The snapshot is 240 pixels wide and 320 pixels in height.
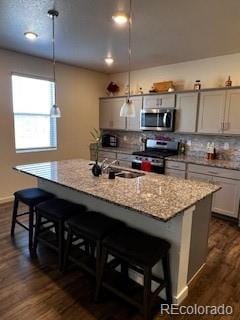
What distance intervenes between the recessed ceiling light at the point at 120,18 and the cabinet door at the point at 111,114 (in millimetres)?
2469

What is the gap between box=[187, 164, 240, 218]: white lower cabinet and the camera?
136 inches

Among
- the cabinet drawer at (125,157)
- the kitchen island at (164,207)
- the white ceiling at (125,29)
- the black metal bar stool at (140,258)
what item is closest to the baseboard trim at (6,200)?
the kitchen island at (164,207)

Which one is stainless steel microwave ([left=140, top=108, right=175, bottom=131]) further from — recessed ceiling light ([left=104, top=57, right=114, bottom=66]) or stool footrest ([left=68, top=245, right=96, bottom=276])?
stool footrest ([left=68, top=245, right=96, bottom=276])

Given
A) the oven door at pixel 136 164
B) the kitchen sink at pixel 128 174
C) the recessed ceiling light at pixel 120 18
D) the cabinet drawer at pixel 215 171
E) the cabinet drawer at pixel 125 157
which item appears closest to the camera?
the recessed ceiling light at pixel 120 18

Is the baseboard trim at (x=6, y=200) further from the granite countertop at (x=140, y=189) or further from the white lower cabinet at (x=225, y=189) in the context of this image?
the white lower cabinet at (x=225, y=189)

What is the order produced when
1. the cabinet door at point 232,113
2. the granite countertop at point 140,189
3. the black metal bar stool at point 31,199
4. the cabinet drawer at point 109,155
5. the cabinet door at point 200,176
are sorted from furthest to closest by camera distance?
1. the cabinet drawer at point 109,155
2. the cabinet door at point 200,176
3. the cabinet door at point 232,113
4. the black metal bar stool at point 31,199
5. the granite countertop at point 140,189

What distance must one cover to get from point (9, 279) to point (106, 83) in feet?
15.4

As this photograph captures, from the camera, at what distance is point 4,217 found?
11.6ft

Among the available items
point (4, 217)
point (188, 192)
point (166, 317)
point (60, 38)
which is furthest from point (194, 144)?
point (4, 217)

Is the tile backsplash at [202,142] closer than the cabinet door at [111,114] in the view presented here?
Yes

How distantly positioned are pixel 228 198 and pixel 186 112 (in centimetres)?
162

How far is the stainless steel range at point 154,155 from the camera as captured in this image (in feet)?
13.7

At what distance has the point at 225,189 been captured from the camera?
355cm

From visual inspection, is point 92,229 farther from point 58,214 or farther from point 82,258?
point 82,258
